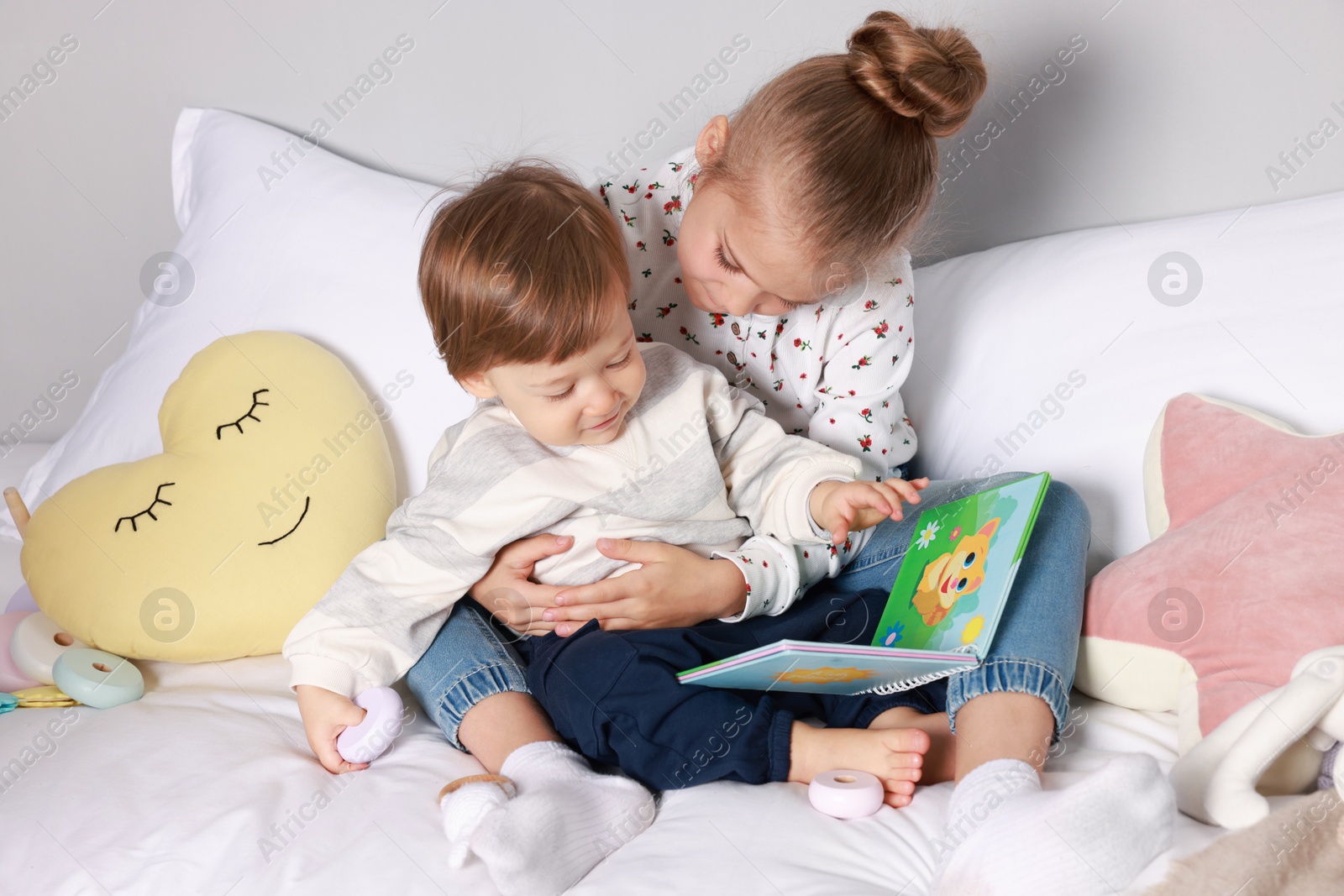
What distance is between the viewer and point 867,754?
32.9 inches

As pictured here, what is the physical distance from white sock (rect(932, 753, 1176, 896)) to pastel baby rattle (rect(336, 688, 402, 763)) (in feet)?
1.61

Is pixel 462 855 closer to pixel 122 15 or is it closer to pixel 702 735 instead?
pixel 702 735

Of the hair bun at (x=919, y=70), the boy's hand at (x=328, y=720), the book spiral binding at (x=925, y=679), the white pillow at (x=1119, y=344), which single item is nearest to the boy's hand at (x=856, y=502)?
the book spiral binding at (x=925, y=679)

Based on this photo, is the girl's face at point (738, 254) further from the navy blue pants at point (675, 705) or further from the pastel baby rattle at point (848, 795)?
the pastel baby rattle at point (848, 795)

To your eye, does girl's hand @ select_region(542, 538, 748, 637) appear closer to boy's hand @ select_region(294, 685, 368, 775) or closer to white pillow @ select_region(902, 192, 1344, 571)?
boy's hand @ select_region(294, 685, 368, 775)

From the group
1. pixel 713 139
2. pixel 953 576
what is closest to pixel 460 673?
pixel 953 576

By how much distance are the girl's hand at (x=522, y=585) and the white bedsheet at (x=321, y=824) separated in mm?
144

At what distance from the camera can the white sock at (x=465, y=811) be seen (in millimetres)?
765

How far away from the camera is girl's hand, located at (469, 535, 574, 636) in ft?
3.32

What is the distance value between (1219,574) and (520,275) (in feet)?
2.13

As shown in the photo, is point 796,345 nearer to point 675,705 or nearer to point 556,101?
point 675,705

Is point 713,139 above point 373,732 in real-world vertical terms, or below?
above

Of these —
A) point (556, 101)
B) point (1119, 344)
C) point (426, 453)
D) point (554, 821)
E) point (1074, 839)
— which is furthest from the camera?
point (556, 101)

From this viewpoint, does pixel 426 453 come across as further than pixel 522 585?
Yes
